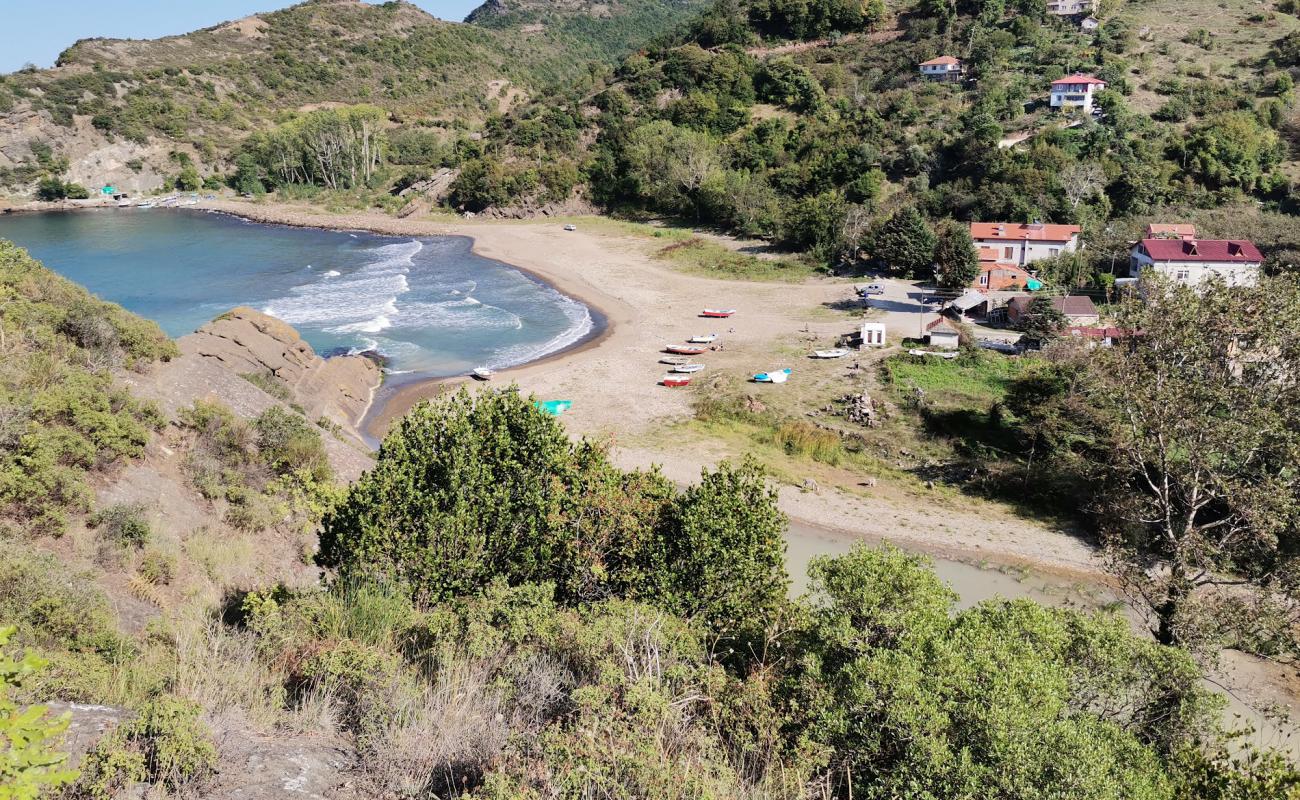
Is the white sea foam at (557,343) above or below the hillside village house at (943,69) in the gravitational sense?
below

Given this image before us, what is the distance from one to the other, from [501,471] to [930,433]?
25.1 metres

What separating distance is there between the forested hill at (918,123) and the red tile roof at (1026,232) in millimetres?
3259

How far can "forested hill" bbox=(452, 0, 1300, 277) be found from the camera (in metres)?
65.1

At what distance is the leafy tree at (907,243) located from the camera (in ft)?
189

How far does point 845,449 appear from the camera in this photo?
1282 inches

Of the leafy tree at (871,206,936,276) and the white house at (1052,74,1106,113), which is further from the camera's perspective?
the white house at (1052,74,1106,113)

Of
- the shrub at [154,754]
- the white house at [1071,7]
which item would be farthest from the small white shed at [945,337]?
the white house at [1071,7]

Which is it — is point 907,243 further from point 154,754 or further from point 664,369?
point 154,754

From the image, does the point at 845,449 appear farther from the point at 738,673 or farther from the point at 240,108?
the point at 240,108

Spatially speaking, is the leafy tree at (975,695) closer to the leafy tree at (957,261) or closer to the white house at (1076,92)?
the leafy tree at (957,261)

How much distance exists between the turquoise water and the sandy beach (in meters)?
3.40

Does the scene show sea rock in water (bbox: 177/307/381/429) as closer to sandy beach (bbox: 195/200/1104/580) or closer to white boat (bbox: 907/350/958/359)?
sandy beach (bbox: 195/200/1104/580)

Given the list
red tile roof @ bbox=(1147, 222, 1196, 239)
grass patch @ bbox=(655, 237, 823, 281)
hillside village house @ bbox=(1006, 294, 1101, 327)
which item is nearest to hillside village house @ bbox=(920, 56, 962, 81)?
grass patch @ bbox=(655, 237, 823, 281)

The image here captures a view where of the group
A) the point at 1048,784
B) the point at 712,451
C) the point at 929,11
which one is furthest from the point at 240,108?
the point at 1048,784
